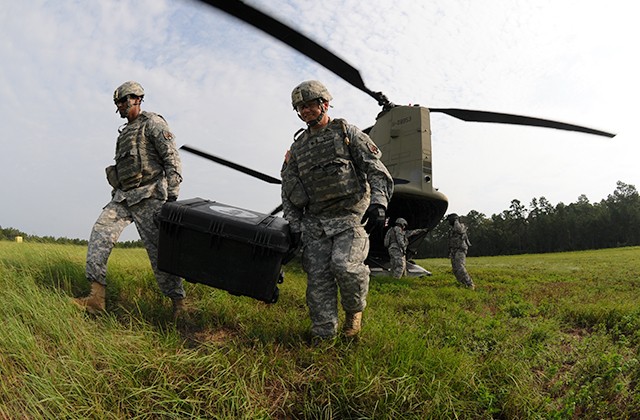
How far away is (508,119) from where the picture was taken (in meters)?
6.49

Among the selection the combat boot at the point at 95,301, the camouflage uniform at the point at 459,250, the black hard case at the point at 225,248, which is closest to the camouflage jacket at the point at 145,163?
the combat boot at the point at 95,301

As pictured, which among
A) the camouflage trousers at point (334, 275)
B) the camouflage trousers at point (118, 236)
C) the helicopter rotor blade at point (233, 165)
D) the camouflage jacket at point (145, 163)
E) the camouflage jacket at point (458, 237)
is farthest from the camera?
the camouflage jacket at point (458, 237)

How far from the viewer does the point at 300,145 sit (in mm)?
3229

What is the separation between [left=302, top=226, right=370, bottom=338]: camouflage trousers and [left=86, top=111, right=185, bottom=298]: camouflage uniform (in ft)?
4.20

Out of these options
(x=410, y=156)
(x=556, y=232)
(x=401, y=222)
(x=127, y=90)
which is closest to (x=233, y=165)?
(x=410, y=156)

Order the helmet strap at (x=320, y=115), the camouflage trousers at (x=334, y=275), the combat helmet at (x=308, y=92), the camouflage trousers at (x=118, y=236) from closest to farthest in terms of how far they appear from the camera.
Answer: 1. the camouflage trousers at (x=334, y=275)
2. the combat helmet at (x=308, y=92)
3. the helmet strap at (x=320, y=115)
4. the camouflage trousers at (x=118, y=236)

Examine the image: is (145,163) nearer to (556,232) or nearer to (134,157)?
(134,157)

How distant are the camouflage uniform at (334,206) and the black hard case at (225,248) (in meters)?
0.38

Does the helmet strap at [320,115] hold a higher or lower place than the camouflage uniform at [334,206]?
higher

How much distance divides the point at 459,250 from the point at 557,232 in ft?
155

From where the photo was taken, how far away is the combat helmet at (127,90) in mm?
3646

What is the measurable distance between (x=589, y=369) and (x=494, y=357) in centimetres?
62

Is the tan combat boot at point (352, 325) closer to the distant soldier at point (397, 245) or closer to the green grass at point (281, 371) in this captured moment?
the green grass at point (281, 371)

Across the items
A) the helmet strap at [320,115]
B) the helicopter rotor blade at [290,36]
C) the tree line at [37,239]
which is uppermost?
the helicopter rotor blade at [290,36]
